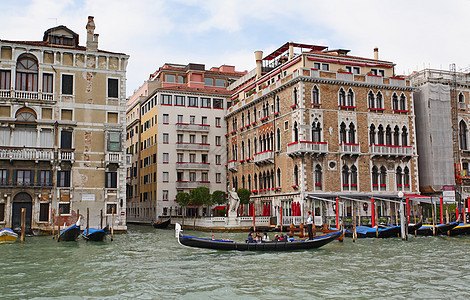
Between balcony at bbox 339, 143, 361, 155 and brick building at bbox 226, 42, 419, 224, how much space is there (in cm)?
6

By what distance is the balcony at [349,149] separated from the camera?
33000 mm

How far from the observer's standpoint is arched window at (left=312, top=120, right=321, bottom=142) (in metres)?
32.9

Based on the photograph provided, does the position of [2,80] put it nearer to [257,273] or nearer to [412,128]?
[257,273]

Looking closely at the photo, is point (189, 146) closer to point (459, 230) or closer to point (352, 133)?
point (352, 133)

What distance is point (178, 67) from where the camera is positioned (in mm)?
50906

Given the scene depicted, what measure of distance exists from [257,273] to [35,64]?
19761 mm

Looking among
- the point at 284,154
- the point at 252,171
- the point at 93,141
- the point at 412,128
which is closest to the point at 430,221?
the point at 412,128

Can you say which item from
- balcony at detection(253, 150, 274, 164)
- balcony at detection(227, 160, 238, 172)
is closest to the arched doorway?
balcony at detection(253, 150, 274, 164)

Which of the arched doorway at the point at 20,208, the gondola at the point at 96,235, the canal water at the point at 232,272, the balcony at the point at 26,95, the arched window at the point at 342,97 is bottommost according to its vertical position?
the canal water at the point at 232,272

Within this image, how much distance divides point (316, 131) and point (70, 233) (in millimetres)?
16747

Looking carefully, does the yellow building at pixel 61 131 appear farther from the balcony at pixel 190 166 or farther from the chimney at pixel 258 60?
the balcony at pixel 190 166

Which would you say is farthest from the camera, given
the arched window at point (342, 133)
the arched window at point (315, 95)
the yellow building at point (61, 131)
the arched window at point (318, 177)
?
the arched window at point (342, 133)

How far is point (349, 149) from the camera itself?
33188 mm

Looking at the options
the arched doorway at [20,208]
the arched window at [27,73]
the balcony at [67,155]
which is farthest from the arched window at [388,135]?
the arched doorway at [20,208]
